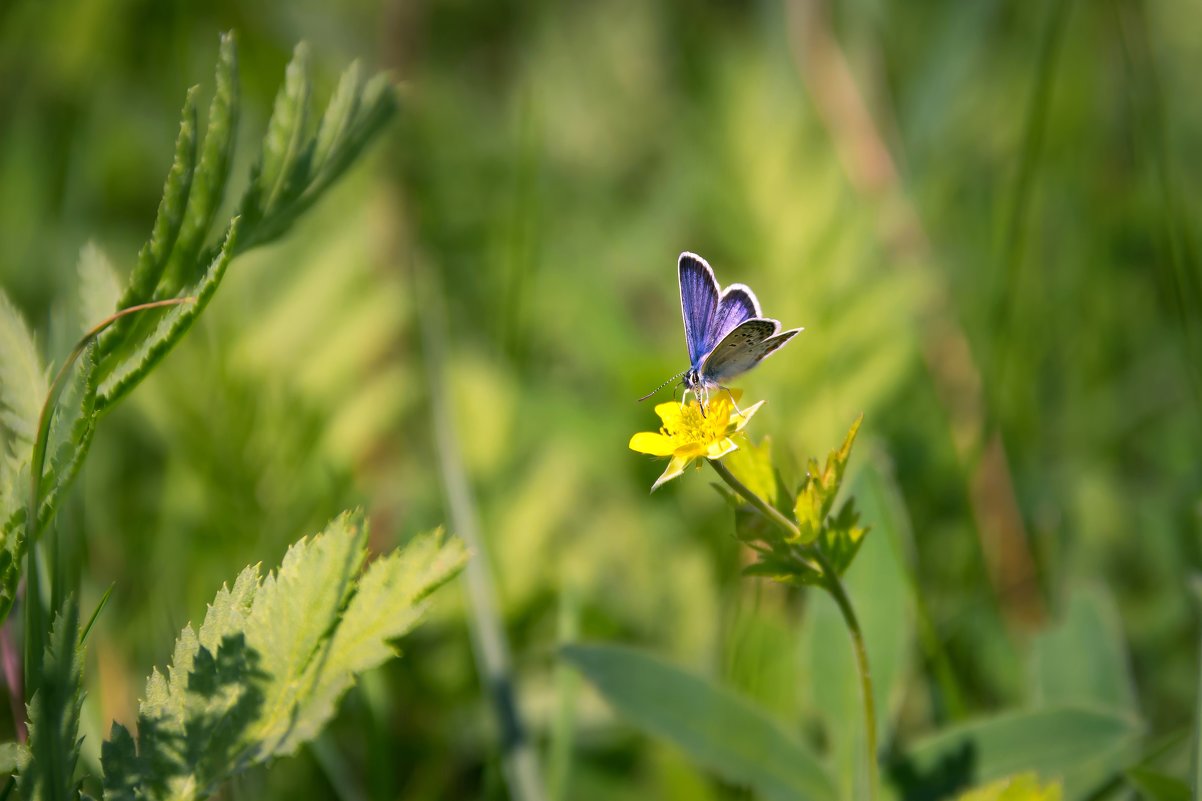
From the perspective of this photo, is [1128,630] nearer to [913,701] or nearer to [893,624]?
[913,701]

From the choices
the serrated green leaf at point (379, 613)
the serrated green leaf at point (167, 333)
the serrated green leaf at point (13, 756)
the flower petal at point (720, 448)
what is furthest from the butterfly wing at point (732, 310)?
the serrated green leaf at point (13, 756)

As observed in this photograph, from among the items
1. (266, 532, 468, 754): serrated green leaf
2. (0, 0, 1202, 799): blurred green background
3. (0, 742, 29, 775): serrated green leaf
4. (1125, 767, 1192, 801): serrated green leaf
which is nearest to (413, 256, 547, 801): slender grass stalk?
(0, 0, 1202, 799): blurred green background

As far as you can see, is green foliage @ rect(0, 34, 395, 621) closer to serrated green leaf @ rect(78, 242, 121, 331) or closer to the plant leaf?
serrated green leaf @ rect(78, 242, 121, 331)

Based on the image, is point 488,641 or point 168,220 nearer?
point 168,220

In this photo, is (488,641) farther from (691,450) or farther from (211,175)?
(211,175)

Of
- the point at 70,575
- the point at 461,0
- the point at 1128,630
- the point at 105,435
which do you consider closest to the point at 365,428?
the point at 105,435

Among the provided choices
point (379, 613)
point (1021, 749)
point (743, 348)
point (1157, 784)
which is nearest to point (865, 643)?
point (1021, 749)
